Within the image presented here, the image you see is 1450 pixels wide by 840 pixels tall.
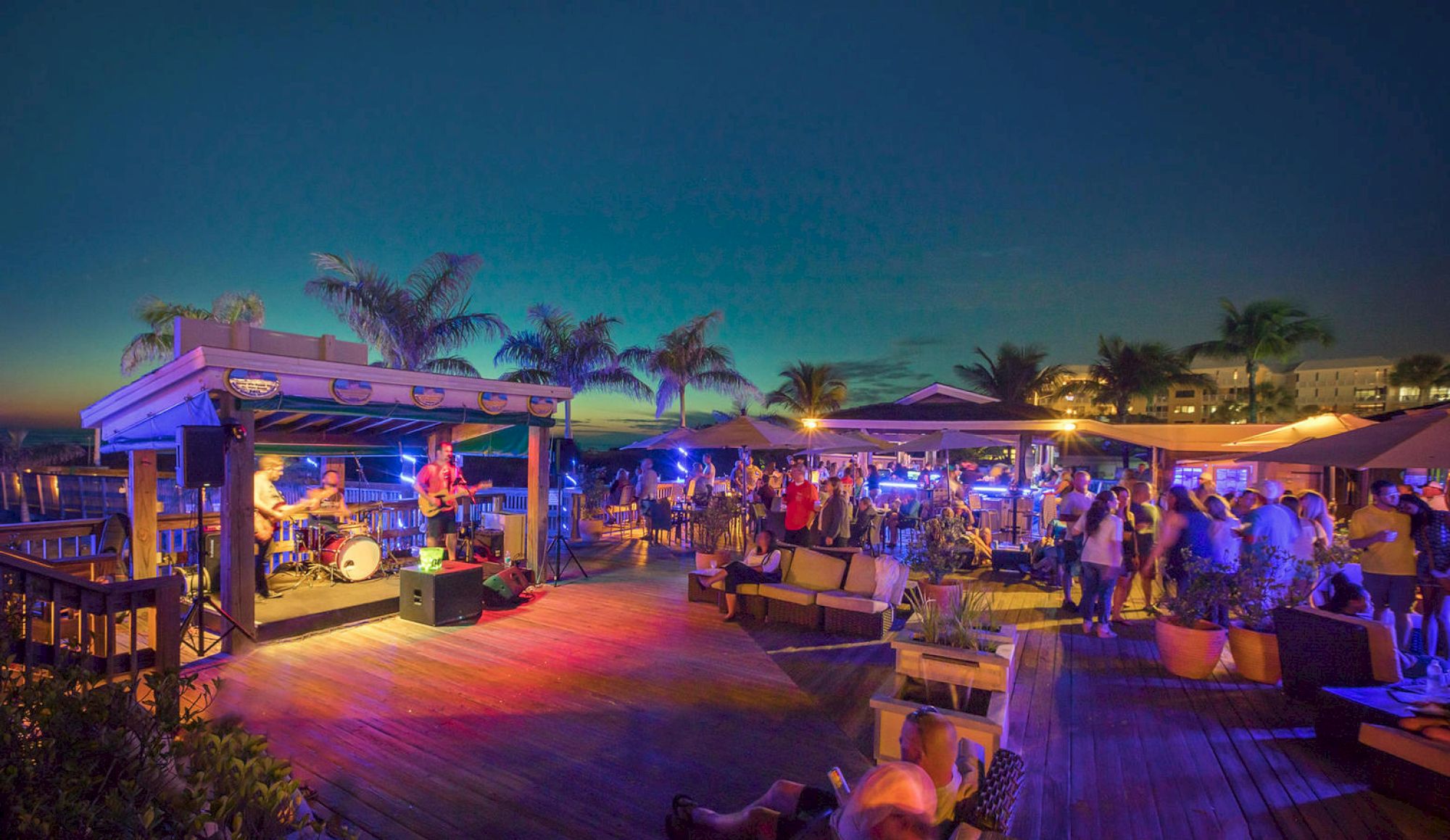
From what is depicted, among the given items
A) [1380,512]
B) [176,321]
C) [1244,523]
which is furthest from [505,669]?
[1380,512]

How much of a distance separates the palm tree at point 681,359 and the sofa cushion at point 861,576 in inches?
653

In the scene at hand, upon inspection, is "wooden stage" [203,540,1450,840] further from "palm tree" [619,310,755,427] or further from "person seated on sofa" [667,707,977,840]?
"palm tree" [619,310,755,427]

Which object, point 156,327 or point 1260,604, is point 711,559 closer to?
point 1260,604

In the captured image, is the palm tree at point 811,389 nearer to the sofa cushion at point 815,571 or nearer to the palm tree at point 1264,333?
the palm tree at point 1264,333

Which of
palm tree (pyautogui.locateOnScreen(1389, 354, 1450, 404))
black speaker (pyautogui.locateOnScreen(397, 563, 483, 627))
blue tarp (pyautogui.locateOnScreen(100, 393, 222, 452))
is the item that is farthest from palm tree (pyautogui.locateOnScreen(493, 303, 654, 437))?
palm tree (pyautogui.locateOnScreen(1389, 354, 1450, 404))

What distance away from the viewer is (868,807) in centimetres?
230

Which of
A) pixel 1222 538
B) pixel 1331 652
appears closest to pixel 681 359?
pixel 1222 538

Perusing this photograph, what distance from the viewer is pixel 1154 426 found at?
604 inches

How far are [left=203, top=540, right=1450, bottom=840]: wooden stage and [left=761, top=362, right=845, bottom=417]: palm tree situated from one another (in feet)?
94.9

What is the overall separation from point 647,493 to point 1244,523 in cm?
1060

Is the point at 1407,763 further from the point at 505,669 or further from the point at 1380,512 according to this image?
the point at 505,669

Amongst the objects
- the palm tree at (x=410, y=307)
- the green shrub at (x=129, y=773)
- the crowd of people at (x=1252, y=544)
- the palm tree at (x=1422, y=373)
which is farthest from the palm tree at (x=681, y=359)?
the palm tree at (x=1422, y=373)

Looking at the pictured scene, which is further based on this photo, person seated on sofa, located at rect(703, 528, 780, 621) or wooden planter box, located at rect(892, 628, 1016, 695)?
person seated on sofa, located at rect(703, 528, 780, 621)

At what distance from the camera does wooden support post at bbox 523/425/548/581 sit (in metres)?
9.32
